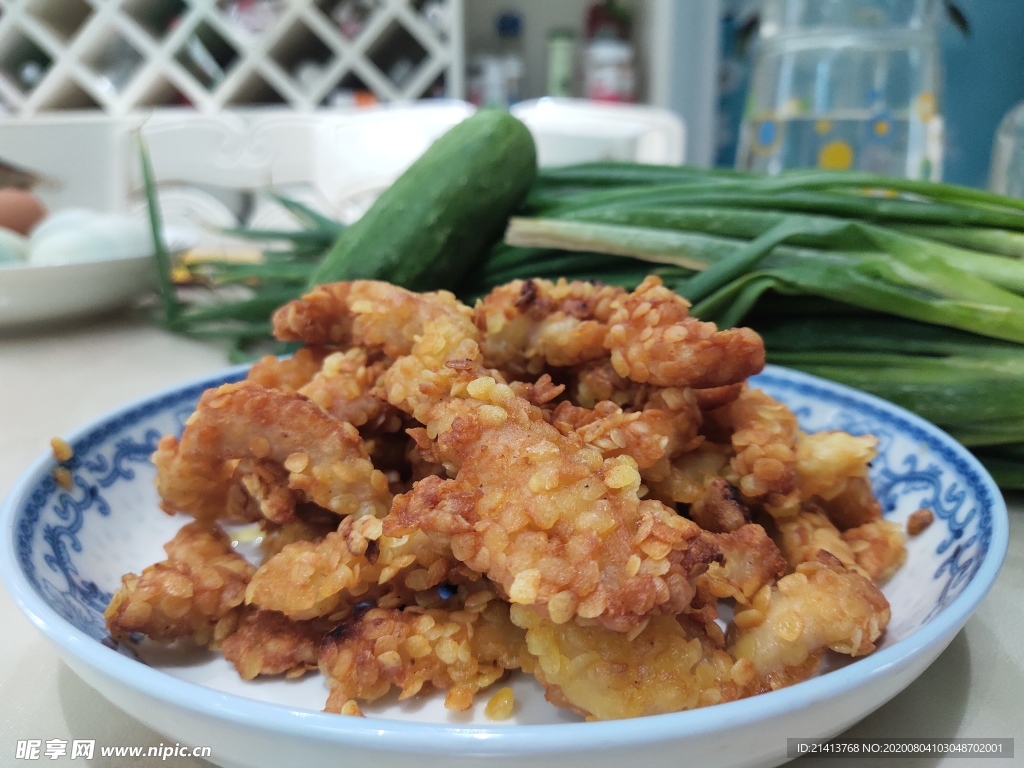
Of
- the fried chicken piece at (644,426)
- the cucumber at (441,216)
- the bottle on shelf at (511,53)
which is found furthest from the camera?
the bottle on shelf at (511,53)

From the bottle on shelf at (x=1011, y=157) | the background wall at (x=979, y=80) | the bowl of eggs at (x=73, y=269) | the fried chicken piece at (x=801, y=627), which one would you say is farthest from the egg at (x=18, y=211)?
the background wall at (x=979, y=80)

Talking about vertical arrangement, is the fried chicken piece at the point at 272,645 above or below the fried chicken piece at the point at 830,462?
below

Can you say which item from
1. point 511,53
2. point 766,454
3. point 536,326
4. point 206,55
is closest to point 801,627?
point 766,454

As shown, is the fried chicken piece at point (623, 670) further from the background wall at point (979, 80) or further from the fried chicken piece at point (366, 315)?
the background wall at point (979, 80)

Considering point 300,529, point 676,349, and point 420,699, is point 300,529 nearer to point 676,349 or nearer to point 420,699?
point 420,699

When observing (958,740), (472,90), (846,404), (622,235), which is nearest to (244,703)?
(958,740)

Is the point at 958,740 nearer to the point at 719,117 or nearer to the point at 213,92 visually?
the point at 719,117

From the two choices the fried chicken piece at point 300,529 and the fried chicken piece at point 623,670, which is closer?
the fried chicken piece at point 623,670
